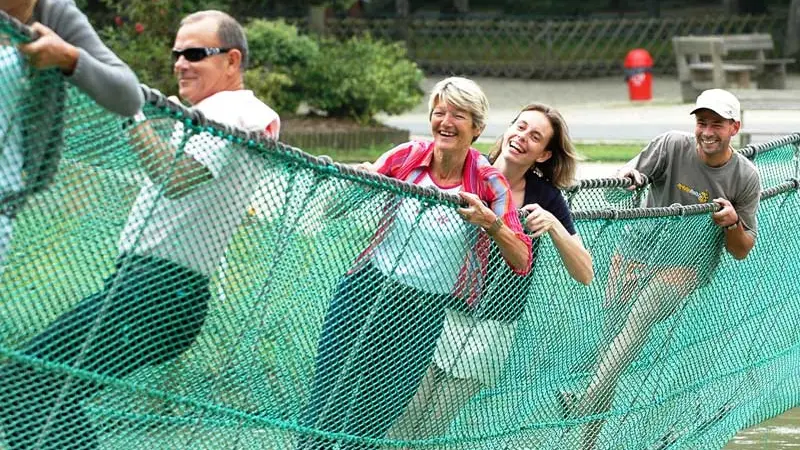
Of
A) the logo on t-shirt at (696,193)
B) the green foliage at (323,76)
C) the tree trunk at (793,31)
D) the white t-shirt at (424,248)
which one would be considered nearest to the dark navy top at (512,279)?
the white t-shirt at (424,248)

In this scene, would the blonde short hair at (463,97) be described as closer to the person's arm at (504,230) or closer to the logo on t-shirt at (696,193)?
the person's arm at (504,230)

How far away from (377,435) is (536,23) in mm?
26371

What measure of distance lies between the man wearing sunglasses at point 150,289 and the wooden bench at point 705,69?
20027 millimetres

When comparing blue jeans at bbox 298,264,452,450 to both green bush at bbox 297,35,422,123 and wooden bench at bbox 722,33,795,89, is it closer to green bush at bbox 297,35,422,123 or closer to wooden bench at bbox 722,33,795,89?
green bush at bbox 297,35,422,123

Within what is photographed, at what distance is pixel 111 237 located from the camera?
13.4 feet

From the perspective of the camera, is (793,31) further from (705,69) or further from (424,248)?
(424,248)

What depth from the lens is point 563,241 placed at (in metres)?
5.35

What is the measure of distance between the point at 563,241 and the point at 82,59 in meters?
2.12

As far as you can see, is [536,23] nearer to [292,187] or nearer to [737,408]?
[737,408]

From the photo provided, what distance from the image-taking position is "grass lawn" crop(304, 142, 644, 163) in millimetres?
17062

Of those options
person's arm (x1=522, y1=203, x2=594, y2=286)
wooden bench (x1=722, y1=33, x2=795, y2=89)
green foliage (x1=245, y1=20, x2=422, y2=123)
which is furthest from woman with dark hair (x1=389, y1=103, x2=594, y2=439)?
wooden bench (x1=722, y1=33, x2=795, y2=89)

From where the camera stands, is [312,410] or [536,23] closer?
[312,410]

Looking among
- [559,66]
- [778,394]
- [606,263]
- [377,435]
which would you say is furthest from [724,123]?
[559,66]

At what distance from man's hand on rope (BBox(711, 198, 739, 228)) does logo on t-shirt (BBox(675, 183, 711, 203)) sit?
0.19m
